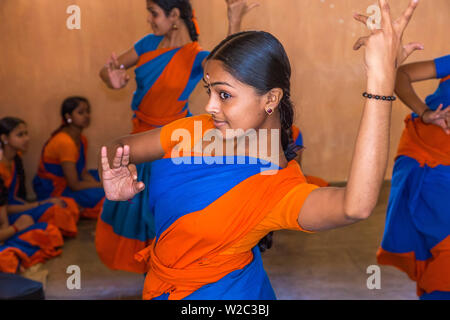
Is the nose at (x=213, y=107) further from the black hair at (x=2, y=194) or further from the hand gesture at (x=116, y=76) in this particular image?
the black hair at (x=2, y=194)

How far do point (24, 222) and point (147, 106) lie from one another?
1.31 m

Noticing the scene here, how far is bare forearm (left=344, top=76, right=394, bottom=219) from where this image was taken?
106 cm

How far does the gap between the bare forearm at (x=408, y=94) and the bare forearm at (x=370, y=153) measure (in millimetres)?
1508

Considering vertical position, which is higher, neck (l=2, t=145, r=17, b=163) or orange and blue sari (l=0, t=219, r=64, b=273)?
neck (l=2, t=145, r=17, b=163)

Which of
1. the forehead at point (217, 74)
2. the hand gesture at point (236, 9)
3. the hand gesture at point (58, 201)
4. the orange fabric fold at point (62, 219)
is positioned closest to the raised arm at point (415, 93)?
the hand gesture at point (236, 9)

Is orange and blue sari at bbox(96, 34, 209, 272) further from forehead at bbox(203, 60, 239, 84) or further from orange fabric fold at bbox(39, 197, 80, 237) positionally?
forehead at bbox(203, 60, 239, 84)

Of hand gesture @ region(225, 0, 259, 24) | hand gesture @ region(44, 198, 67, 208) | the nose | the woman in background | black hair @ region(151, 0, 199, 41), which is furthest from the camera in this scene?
hand gesture @ region(44, 198, 67, 208)

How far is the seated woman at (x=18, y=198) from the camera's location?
378 cm

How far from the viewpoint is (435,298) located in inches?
94.0

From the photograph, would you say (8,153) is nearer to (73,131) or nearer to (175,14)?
(73,131)

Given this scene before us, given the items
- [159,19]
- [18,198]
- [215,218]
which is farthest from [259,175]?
[18,198]

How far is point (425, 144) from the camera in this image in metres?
2.51

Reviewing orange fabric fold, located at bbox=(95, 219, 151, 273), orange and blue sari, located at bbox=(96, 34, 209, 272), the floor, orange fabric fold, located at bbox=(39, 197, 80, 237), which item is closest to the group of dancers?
orange and blue sari, located at bbox=(96, 34, 209, 272)
